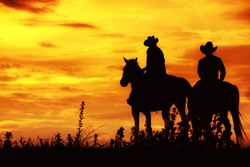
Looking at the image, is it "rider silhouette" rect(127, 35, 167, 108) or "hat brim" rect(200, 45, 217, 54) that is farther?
"rider silhouette" rect(127, 35, 167, 108)

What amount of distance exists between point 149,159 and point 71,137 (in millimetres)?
3497

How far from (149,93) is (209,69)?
294cm

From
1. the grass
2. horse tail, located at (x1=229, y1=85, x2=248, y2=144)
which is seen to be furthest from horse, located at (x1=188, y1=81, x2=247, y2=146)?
the grass

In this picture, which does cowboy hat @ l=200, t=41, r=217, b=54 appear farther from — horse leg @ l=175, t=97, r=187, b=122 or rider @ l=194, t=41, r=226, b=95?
horse leg @ l=175, t=97, r=187, b=122

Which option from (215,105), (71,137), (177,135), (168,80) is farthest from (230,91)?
(177,135)


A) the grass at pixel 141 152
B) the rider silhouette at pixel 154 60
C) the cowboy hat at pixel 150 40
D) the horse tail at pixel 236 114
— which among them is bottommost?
the grass at pixel 141 152

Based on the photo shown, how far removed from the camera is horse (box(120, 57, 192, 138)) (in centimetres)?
1825

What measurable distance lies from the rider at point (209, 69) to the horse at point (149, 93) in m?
2.10

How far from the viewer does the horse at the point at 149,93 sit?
18.2m

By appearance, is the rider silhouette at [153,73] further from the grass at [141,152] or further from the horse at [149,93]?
the grass at [141,152]

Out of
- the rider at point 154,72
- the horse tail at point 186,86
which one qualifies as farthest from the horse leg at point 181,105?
the rider at point 154,72

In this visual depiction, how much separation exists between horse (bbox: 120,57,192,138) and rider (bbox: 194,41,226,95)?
2096 mm

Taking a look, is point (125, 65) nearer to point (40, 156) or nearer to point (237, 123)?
point (237, 123)

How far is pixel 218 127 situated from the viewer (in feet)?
32.6
